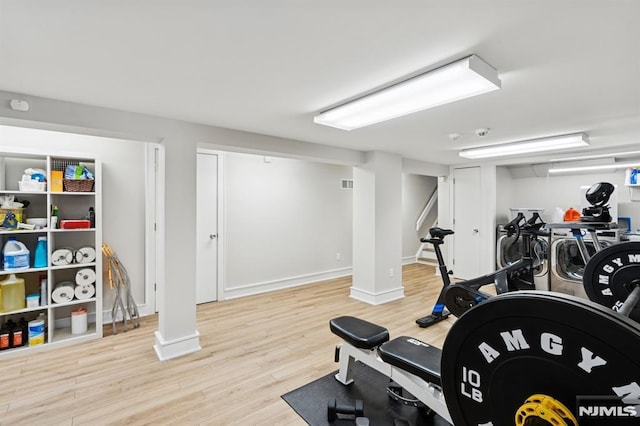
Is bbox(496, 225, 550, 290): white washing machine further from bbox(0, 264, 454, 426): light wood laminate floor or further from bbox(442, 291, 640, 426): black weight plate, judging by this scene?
bbox(442, 291, 640, 426): black weight plate

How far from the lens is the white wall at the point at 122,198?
343 cm

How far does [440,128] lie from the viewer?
307 cm

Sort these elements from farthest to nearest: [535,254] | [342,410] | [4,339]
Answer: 1. [535,254]
2. [4,339]
3. [342,410]

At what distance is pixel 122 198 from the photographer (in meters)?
3.58

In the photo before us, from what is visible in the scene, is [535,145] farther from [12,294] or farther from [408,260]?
[12,294]

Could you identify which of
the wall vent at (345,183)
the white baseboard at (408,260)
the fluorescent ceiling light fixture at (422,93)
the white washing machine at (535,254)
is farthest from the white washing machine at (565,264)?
the fluorescent ceiling light fixture at (422,93)

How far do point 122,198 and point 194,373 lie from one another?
232 cm

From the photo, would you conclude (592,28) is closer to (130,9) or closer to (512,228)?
(130,9)

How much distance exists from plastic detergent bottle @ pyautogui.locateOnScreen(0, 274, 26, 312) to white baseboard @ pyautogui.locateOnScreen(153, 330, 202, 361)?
1299 millimetres

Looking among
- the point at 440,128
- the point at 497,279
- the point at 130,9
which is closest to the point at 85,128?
the point at 130,9

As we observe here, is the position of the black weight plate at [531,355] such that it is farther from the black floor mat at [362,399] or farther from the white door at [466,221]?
the white door at [466,221]

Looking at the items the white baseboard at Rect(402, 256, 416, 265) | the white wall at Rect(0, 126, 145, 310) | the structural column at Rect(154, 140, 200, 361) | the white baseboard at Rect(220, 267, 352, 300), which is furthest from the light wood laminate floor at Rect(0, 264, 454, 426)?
the white baseboard at Rect(402, 256, 416, 265)

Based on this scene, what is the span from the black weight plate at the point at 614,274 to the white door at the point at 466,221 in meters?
3.69

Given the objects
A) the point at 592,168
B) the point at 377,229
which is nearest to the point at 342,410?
the point at 377,229
